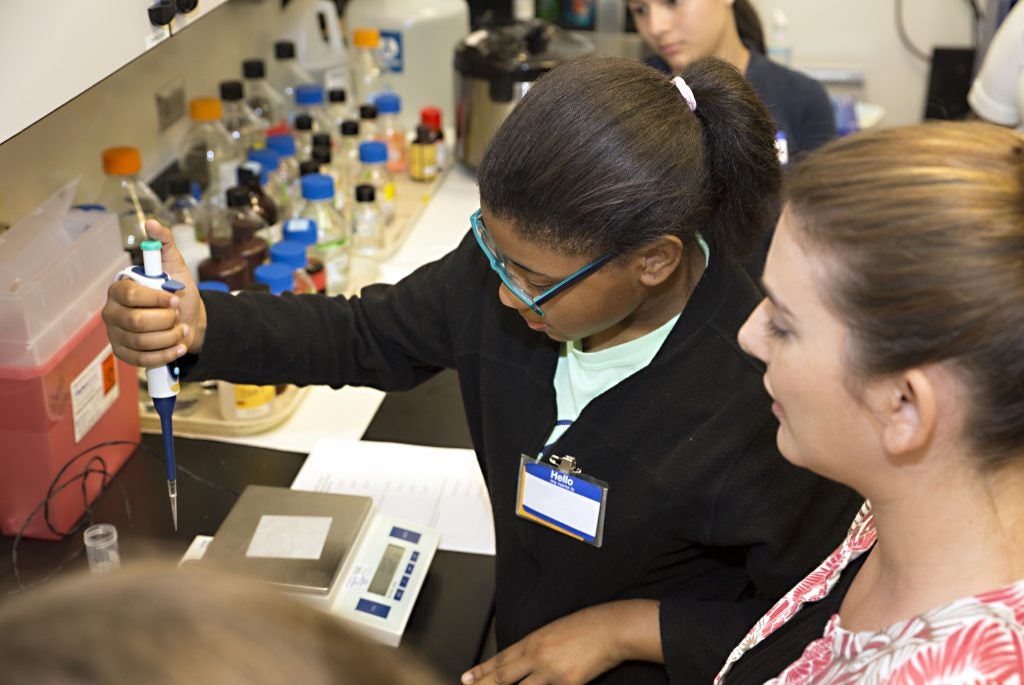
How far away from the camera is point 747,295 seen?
1.25 metres

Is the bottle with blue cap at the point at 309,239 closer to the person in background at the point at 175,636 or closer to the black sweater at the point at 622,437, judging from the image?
the black sweater at the point at 622,437

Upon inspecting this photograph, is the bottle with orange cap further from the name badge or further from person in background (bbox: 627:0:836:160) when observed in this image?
the name badge

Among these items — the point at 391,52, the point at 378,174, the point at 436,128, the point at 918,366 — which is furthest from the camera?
the point at 391,52

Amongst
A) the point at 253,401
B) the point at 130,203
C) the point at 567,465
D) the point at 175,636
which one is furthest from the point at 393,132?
the point at 175,636

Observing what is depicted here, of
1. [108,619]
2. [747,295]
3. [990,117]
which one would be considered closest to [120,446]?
[747,295]

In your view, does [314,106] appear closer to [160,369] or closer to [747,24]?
[747,24]

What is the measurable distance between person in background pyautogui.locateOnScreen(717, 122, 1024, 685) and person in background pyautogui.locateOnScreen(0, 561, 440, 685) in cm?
43

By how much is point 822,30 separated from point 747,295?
8.04 feet

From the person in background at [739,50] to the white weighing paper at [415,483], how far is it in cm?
96

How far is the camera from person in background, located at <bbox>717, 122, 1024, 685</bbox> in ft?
2.60

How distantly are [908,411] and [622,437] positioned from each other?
1.46 feet

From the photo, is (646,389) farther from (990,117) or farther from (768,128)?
(990,117)

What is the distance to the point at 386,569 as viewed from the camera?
144cm

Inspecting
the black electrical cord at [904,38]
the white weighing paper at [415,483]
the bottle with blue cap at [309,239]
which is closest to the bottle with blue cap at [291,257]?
the bottle with blue cap at [309,239]
